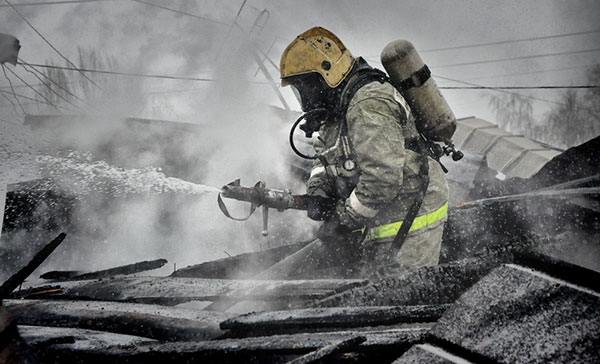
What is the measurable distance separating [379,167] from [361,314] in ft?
4.72

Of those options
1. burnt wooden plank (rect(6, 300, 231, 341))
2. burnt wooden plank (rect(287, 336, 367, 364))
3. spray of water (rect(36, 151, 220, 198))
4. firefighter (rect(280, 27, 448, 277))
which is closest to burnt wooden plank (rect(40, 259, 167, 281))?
burnt wooden plank (rect(6, 300, 231, 341))

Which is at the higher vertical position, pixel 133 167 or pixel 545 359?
pixel 133 167

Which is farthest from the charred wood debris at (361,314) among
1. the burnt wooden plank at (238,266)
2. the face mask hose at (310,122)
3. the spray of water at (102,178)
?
the spray of water at (102,178)

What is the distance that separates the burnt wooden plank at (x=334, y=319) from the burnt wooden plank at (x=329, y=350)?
33cm

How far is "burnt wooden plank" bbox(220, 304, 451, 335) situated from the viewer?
1.47 m

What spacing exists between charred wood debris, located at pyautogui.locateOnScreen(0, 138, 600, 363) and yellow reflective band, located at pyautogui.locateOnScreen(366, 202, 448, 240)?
2.85 ft

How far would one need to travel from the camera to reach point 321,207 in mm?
3439

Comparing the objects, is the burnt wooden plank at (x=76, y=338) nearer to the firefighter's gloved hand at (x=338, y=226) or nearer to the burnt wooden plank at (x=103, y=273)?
the burnt wooden plank at (x=103, y=273)

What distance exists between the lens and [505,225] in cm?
369

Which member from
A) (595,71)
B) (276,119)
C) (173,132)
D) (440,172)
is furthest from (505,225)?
(595,71)

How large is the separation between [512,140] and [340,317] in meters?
16.1

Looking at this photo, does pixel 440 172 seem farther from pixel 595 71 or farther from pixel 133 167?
pixel 595 71

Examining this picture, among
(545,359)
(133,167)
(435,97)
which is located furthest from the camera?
(133,167)

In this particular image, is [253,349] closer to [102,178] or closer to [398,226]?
[398,226]
